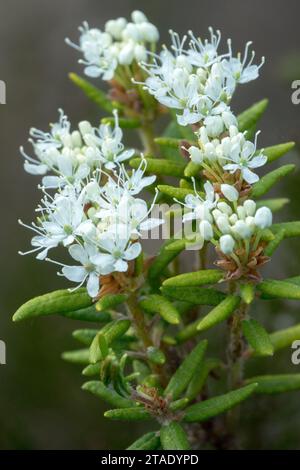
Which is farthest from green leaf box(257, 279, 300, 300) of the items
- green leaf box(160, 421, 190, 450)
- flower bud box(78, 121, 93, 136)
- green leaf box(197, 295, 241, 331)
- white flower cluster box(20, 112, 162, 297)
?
flower bud box(78, 121, 93, 136)

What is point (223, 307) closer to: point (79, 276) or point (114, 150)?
point (79, 276)

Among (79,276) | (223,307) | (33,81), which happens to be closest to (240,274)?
(223,307)

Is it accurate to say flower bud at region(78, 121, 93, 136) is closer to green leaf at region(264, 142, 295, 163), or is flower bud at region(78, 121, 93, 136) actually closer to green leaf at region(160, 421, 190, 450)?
green leaf at region(264, 142, 295, 163)

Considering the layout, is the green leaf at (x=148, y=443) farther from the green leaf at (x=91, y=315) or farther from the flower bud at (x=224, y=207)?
the flower bud at (x=224, y=207)

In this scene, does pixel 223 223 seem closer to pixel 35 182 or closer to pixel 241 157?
pixel 241 157

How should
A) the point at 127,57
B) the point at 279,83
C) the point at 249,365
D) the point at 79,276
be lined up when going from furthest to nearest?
the point at 279,83, the point at 249,365, the point at 127,57, the point at 79,276

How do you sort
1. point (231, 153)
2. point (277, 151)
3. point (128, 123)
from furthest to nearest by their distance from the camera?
point (128, 123) < point (277, 151) < point (231, 153)

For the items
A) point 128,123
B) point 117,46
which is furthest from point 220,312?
point 117,46
